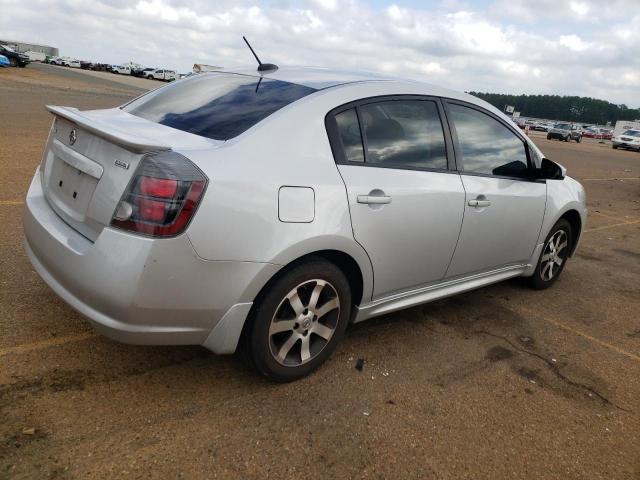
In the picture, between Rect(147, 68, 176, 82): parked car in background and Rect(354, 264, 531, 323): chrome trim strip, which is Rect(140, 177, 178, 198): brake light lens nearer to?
Rect(354, 264, 531, 323): chrome trim strip

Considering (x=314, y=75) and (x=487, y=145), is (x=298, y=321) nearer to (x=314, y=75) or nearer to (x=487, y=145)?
(x=314, y=75)

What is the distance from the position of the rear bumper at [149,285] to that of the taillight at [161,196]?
61 mm

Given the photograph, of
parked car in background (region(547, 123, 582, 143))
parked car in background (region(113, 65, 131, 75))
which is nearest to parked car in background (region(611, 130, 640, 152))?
parked car in background (region(547, 123, 582, 143))

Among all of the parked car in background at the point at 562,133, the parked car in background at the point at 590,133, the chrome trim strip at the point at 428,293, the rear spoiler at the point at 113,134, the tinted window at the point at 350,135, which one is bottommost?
the parked car in background at the point at 590,133

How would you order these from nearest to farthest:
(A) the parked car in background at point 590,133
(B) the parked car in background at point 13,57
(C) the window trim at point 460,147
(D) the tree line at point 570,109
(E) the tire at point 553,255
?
(C) the window trim at point 460,147 → (E) the tire at point 553,255 → (B) the parked car in background at point 13,57 → (A) the parked car in background at point 590,133 → (D) the tree line at point 570,109

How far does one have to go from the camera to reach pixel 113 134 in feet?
8.36

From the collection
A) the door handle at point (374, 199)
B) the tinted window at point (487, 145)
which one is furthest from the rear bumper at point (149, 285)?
the tinted window at point (487, 145)

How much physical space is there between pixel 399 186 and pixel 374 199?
9.3 inches

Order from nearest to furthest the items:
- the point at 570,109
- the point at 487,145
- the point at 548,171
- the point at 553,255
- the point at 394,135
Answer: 1. the point at 394,135
2. the point at 487,145
3. the point at 548,171
4. the point at 553,255
5. the point at 570,109

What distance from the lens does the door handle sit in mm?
3014

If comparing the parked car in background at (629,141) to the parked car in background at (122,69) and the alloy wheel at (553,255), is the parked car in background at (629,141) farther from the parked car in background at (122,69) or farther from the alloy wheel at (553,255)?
the parked car in background at (122,69)

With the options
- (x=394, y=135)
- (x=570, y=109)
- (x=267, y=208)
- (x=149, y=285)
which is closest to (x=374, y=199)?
(x=394, y=135)

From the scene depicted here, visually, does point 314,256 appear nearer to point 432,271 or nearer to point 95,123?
point 432,271

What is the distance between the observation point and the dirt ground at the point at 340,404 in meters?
2.43
